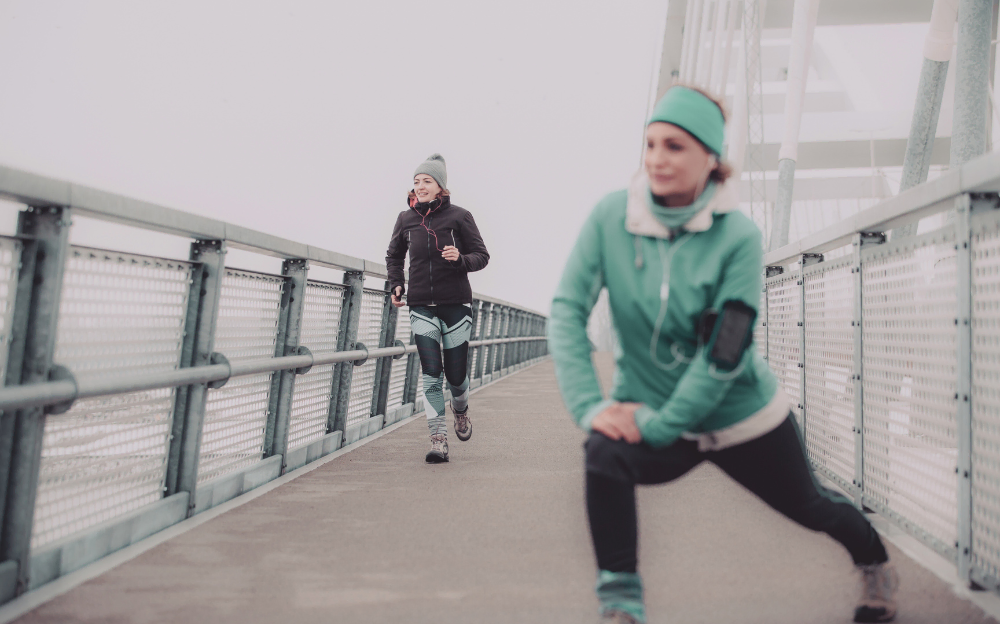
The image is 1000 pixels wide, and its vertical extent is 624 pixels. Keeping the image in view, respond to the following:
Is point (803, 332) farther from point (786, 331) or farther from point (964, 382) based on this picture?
point (964, 382)

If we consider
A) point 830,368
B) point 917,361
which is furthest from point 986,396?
point 830,368

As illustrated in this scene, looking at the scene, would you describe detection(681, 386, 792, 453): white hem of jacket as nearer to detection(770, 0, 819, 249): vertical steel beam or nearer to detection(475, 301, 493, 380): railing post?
detection(475, 301, 493, 380): railing post

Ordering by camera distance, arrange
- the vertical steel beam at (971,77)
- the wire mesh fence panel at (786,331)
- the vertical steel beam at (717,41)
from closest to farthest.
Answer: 1. the wire mesh fence panel at (786,331)
2. the vertical steel beam at (971,77)
3. the vertical steel beam at (717,41)

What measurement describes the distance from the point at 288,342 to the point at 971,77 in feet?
26.8

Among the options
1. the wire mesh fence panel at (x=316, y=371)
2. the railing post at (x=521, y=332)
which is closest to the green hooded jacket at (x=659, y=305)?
the wire mesh fence panel at (x=316, y=371)

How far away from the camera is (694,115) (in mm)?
2252

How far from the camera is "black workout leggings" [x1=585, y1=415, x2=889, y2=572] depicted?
2.21m

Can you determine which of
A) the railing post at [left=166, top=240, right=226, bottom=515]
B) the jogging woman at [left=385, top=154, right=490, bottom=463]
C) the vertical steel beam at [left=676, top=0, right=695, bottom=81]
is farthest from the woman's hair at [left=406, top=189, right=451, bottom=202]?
the vertical steel beam at [left=676, top=0, right=695, bottom=81]

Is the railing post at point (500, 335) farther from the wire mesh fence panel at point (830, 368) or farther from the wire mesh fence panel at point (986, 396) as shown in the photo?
the wire mesh fence panel at point (986, 396)

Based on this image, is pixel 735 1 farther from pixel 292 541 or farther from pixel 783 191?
pixel 292 541

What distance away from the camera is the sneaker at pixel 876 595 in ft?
8.52

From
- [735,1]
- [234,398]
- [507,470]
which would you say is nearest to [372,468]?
[507,470]

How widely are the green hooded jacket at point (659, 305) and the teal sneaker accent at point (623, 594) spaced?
35 cm

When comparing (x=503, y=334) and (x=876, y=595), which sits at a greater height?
(x=503, y=334)
